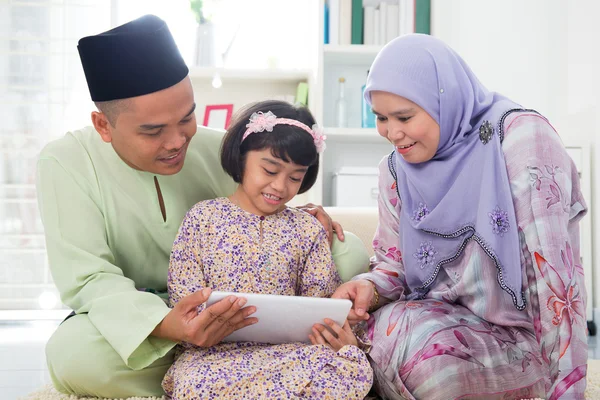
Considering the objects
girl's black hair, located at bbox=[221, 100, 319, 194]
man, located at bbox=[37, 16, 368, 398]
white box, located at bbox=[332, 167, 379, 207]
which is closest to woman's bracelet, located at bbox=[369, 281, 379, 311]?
man, located at bbox=[37, 16, 368, 398]

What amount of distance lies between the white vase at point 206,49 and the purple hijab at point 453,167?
2271 mm

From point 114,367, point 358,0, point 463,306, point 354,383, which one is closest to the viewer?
point 354,383

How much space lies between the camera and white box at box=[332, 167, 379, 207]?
144 inches

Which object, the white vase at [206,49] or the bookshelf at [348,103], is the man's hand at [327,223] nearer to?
the bookshelf at [348,103]

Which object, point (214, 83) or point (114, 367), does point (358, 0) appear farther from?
point (114, 367)

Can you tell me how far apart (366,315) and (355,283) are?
0.11m

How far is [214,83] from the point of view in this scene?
12.5ft

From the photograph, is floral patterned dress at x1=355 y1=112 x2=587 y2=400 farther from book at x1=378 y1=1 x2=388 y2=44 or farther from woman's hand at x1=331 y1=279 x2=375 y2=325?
book at x1=378 y1=1 x2=388 y2=44

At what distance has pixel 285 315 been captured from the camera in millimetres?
1499

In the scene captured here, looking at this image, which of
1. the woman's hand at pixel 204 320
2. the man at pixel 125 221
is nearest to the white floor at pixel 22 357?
the man at pixel 125 221

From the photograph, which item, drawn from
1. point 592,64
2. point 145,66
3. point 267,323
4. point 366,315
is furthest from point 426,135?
point 592,64

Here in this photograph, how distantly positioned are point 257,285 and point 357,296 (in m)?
0.26

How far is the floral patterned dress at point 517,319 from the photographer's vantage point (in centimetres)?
143

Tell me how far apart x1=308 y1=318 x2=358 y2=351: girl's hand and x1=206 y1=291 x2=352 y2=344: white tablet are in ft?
0.04
